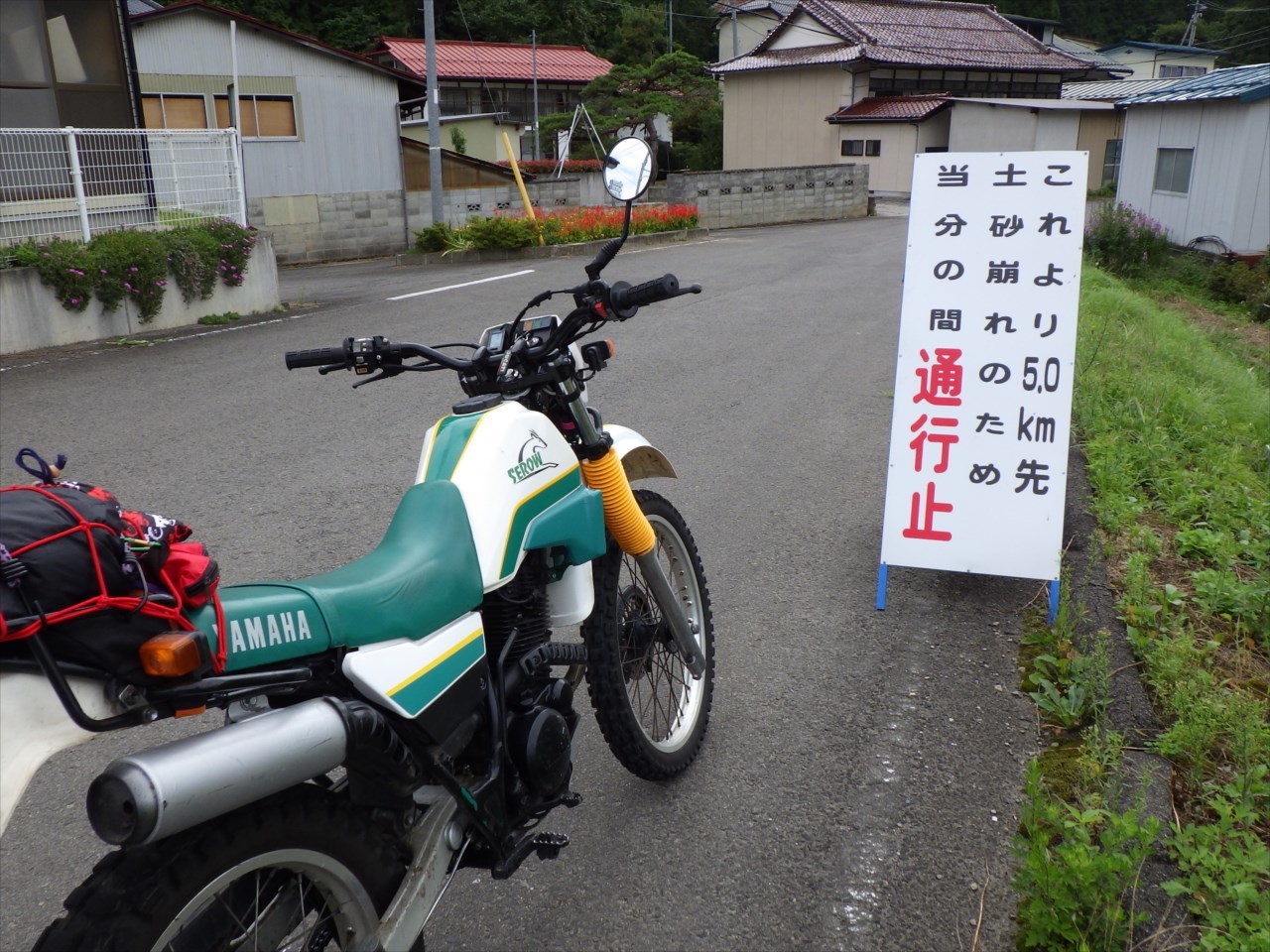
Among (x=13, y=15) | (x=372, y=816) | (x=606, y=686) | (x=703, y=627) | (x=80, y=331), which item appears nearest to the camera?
(x=372, y=816)

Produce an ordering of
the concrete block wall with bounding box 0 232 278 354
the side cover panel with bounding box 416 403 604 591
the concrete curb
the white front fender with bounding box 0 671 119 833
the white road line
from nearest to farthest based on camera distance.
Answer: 1. the white front fender with bounding box 0 671 119 833
2. the side cover panel with bounding box 416 403 604 591
3. the concrete block wall with bounding box 0 232 278 354
4. the white road line
5. the concrete curb

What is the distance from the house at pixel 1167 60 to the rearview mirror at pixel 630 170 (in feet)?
196

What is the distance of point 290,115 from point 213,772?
24449 mm

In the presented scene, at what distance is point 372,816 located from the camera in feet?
7.01

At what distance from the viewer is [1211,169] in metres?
18.4

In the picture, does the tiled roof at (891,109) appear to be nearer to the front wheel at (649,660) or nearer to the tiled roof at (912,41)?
the tiled roof at (912,41)

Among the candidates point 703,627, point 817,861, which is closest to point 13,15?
point 703,627

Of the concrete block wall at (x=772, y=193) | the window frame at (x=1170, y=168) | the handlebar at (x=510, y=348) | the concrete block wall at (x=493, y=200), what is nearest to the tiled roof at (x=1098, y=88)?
the concrete block wall at (x=772, y=193)

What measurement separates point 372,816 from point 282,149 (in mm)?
23616

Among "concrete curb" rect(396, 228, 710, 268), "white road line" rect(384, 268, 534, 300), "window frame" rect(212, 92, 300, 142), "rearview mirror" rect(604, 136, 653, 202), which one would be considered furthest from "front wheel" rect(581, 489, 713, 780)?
"window frame" rect(212, 92, 300, 142)

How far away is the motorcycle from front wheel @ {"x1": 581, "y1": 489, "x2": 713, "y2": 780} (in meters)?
0.01

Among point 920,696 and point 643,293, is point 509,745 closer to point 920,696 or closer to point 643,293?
point 643,293

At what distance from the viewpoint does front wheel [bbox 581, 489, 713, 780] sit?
2926 mm

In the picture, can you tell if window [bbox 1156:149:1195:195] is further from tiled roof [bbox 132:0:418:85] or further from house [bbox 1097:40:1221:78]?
house [bbox 1097:40:1221:78]
